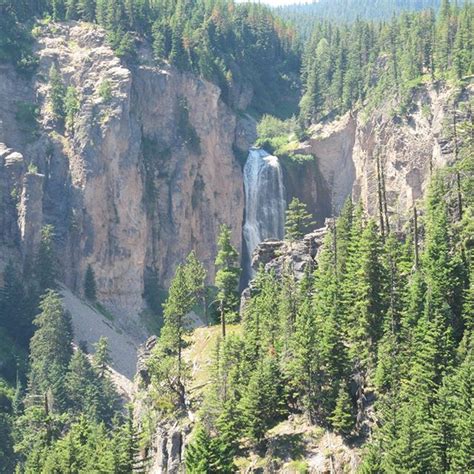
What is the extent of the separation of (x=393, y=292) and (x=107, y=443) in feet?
76.1

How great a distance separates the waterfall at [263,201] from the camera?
155 metres

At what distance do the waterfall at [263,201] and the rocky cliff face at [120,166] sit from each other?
6.05 feet

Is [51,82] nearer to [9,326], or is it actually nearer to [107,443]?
[9,326]

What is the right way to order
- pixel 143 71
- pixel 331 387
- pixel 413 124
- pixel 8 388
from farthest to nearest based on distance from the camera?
pixel 143 71
pixel 413 124
pixel 8 388
pixel 331 387

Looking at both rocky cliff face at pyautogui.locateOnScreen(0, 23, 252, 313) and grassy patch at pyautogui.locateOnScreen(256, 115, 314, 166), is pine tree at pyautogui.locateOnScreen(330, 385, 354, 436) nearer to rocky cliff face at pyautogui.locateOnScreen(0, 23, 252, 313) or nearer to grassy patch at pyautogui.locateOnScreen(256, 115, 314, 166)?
rocky cliff face at pyautogui.locateOnScreen(0, 23, 252, 313)

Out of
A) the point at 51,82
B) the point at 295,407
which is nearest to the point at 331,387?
the point at 295,407

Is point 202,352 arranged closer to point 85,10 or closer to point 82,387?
point 82,387

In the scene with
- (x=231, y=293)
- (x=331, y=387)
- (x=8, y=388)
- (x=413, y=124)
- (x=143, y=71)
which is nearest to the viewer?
(x=331, y=387)

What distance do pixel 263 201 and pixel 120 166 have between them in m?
22.9

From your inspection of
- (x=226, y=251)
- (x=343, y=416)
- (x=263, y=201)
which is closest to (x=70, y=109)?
(x=263, y=201)

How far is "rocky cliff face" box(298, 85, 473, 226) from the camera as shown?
454 feet

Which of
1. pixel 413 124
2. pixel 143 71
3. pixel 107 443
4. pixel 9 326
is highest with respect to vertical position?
pixel 143 71

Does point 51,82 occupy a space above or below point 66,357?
above

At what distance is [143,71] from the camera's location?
156875 mm
